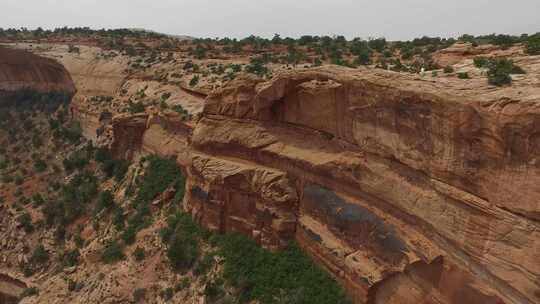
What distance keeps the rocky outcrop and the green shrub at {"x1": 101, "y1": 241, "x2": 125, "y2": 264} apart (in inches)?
1185

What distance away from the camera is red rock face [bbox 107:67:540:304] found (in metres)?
11.7

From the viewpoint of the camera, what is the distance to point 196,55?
4625cm

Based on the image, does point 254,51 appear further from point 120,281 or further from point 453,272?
point 453,272

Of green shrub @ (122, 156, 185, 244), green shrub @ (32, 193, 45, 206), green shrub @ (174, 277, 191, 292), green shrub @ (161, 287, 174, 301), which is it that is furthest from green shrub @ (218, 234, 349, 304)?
green shrub @ (32, 193, 45, 206)

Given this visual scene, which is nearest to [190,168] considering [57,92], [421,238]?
[421,238]

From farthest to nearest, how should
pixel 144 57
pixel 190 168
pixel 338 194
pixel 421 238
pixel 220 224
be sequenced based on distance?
pixel 144 57 → pixel 190 168 → pixel 220 224 → pixel 338 194 → pixel 421 238

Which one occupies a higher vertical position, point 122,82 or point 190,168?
point 122,82

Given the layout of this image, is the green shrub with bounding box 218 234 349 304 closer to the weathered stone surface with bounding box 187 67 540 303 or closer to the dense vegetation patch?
the dense vegetation patch

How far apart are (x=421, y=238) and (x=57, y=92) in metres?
50.7

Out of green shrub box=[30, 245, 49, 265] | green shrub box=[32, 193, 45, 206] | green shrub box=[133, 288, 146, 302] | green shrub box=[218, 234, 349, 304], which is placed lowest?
green shrub box=[30, 245, 49, 265]

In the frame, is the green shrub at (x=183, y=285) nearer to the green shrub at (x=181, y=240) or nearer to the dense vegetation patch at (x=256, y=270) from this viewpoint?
the dense vegetation patch at (x=256, y=270)

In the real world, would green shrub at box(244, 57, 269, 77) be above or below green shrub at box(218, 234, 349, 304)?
above

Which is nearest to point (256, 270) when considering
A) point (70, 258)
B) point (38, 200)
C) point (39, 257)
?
point (70, 258)

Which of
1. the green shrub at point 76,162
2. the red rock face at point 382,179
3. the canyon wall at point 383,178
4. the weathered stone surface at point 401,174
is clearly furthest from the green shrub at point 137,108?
the weathered stone surface at point 401,174
